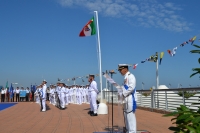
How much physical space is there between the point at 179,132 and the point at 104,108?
11190 mm

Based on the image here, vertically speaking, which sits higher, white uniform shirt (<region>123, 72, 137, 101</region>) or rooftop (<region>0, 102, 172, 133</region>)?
white uniform shirt (<region>123, 72, 137, 101</region>)

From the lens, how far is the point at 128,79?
244 inches

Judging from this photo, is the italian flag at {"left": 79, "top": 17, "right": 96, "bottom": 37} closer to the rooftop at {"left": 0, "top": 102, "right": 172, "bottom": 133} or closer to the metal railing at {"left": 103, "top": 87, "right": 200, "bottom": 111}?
the metal railing at {"left": 103, "top": 87, "right": 200, "bottom": 111}

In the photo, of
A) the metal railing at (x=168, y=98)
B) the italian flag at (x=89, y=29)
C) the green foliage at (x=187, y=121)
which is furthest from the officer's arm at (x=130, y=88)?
the italian flag at (x=89, y=29)

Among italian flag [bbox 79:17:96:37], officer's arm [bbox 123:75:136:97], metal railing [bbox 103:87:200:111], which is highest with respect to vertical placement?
italian flag [bbox 79:17:96:37]

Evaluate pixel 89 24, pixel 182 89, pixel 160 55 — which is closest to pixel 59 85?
pixel 89 24

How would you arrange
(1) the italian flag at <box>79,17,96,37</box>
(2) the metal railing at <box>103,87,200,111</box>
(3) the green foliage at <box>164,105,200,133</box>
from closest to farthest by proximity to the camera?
(3) the green foliage at <box>164,105,200,133</box>, (2) the metal railing at <box>103,87,200,111</box>, (1) the italian flag at <box>79,17,96,37</box>

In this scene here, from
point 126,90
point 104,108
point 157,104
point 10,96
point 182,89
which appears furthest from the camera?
point 10,96

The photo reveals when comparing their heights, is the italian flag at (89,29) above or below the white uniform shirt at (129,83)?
above

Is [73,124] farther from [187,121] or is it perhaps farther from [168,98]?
[187,121]

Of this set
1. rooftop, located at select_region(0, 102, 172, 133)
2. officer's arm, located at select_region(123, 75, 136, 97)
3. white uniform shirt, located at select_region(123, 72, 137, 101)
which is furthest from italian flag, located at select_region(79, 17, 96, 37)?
officer's arm, located at select_region(123, 75, 136, 97)

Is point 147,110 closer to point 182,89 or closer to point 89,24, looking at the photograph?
point 182,89

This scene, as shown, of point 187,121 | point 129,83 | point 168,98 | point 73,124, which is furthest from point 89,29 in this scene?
point 187,121

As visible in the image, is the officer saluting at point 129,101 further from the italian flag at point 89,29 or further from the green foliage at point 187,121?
the italian flag at point 89,29
